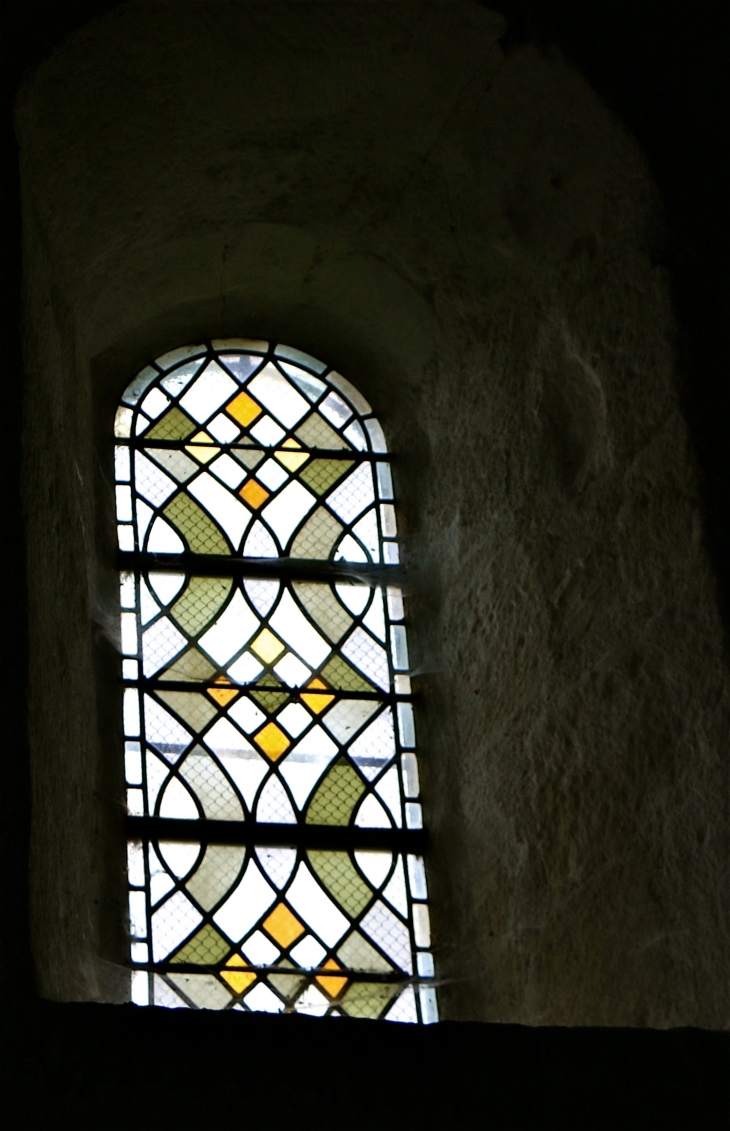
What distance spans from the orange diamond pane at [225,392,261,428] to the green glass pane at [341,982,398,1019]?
1.25 metres

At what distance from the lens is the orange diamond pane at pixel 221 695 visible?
161 inches

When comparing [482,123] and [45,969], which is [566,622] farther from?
[45,969]

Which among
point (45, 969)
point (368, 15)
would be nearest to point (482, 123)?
point (368, 15)

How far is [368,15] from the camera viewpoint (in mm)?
3867

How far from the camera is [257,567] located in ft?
14.0

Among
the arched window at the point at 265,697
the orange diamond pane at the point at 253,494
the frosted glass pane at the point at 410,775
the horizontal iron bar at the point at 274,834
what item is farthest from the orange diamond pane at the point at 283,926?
the orange diamond pane at the point at 253,494

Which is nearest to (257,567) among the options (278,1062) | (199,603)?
(199,603)

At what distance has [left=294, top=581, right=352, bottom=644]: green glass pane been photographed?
423 cm

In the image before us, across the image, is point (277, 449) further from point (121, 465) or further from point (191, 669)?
point (191, 669)

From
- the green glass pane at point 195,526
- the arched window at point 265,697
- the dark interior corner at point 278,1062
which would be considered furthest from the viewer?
the green glass pane at point 195,526

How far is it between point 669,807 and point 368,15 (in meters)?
1.51

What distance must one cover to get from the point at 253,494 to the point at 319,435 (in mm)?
227

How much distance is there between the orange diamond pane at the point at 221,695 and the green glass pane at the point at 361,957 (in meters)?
0.50

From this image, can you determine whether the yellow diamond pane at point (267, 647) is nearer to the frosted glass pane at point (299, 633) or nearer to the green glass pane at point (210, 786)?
the frosted glass pane at point (299, 633)
